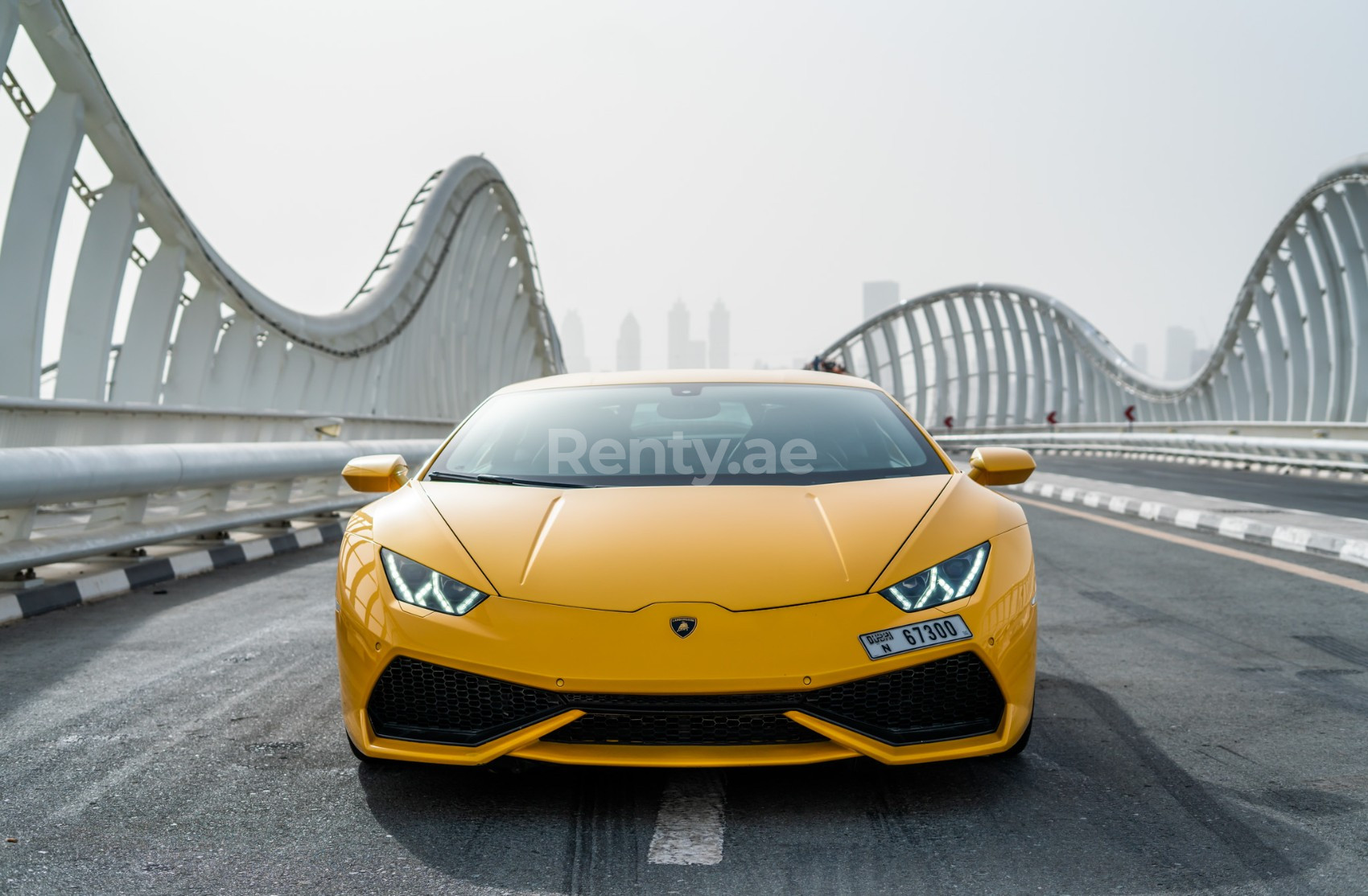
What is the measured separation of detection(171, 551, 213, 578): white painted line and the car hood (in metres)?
4.33

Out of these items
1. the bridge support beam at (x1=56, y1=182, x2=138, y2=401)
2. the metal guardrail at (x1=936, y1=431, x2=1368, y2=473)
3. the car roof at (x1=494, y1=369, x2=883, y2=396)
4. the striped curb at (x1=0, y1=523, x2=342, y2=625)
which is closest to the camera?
the car roof at (x1=494, y1=369, x2=883, y2=396)

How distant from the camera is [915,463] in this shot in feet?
13.2

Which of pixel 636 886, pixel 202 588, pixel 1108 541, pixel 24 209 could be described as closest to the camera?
pixel 636 886

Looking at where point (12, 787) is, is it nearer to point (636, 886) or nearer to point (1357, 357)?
point (636, 886)

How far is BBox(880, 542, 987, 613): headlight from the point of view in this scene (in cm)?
303

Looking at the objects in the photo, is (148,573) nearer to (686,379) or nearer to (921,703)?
(686,379)

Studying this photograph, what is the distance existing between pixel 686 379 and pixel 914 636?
1876 mm

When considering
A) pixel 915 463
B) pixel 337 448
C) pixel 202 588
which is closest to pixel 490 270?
pixel 337 448

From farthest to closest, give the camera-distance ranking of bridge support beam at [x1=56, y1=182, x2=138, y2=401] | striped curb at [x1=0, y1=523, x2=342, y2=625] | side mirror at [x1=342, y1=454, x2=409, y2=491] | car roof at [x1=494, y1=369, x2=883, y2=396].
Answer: bridge support beam at [x1=56, y1=182, x2=138, y2=401], striped curb at [x1=0, y1=523, x2=342, y2=625], car roof at [x1=494, y1=369, x2=883, y2=396], side mirror at [x1=342, y1=454, x2=409, y2=491]

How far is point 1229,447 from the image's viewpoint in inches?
990

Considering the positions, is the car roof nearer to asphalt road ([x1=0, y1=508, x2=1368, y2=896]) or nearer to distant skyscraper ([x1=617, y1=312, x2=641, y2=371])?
asphalt road ([x1=0, y1=508, x2=1368, y2=896])

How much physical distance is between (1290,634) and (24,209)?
1169 cm

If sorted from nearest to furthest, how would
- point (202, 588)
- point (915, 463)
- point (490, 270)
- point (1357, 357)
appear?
point (915, 463) → point (202, 588) → point (1357, 357) → point (490, 270)

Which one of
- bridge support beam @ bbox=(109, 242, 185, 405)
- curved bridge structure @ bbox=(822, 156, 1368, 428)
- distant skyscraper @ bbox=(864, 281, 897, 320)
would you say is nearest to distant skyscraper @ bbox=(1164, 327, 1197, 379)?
distant skyscraper @ bbox=(864, 281, 897, 320)
